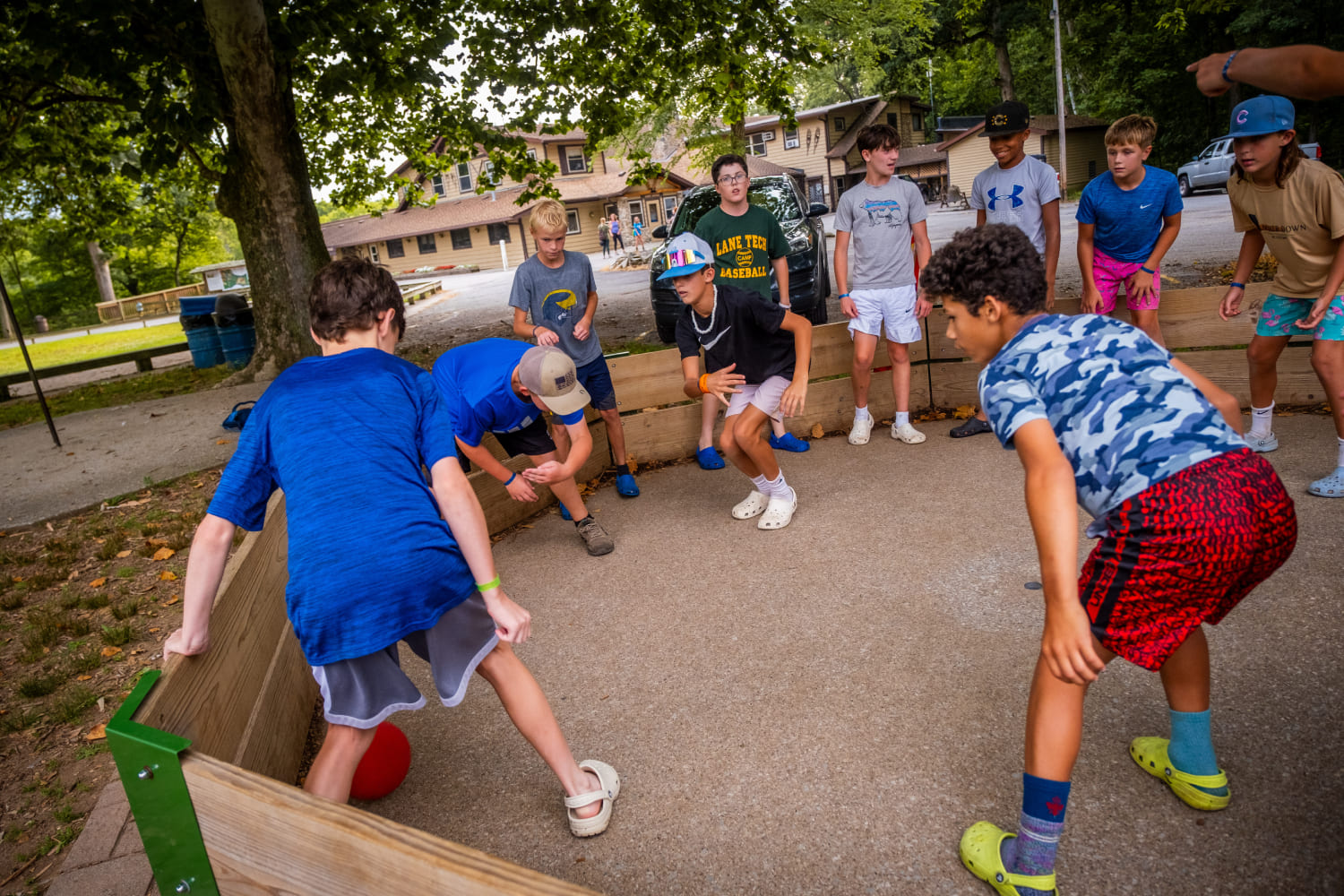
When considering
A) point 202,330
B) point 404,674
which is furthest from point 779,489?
point 202,330

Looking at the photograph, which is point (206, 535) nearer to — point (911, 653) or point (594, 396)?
point (911, 653)

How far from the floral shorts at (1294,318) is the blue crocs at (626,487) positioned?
13.4 ft

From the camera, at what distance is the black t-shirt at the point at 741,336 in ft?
17.2

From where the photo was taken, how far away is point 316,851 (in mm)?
1624

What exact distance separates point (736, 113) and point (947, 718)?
1213cm

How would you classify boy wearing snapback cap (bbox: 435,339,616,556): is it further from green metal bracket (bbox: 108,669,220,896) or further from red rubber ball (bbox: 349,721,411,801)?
green metal bracket (bbox: 108,669,220,896)

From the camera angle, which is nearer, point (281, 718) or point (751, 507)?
point (281, 718)

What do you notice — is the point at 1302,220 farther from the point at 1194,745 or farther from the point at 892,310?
the point at 1194,745

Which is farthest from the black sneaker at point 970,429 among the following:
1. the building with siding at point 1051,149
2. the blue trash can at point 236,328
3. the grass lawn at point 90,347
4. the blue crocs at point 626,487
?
the building with siding at point 1051,149

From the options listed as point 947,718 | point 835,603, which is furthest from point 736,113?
point 947,718

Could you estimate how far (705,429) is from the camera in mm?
6730

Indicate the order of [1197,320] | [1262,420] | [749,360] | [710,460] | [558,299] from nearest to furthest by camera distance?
[1262,420]
[749,360]
[558,299]
[1197,320]
[710,460]

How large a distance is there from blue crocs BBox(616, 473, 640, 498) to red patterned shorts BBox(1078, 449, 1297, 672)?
424 centimetres

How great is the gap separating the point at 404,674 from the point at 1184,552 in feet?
7.06
